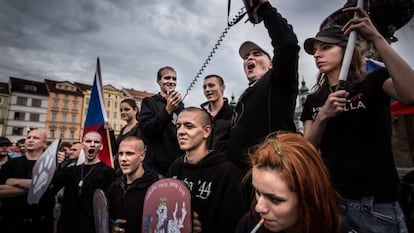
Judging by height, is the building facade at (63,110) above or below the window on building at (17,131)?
above

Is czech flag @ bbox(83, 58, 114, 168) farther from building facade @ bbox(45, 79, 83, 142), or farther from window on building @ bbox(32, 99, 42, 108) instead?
window on building @ bbox(32, 99, 42, 108)

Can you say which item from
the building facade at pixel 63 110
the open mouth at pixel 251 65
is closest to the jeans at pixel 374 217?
the open mouth at pixel 251 65

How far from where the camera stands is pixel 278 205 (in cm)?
135

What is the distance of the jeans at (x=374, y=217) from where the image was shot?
4.99 feet

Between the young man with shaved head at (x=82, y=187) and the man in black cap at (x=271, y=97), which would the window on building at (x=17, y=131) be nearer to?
the young man with shaved head at (x=82, y=187)

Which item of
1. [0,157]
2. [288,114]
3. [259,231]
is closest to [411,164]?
[288,114]

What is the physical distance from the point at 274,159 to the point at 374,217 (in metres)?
0.74

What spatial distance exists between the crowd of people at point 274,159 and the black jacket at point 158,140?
0.05ft

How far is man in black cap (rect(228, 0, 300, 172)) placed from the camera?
2066mm

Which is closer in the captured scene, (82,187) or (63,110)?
(82,187)

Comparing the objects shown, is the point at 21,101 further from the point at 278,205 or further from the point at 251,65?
the point at 278,205

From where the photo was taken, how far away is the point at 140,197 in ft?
9.43

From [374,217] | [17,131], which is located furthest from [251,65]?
[17,131]

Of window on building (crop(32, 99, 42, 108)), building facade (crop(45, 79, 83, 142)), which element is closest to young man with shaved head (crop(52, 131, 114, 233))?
building facade (crop(45, 79, 83, 142))
